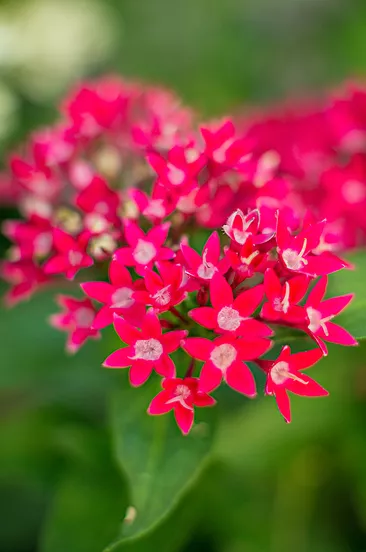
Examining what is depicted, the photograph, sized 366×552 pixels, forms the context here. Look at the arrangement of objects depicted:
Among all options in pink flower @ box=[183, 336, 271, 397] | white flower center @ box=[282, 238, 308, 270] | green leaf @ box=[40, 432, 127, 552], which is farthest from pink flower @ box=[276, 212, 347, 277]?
green leaf @ box=[40, 432, 127, 552]

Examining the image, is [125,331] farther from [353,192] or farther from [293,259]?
[353,192]

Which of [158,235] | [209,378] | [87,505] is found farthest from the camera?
[87,505]

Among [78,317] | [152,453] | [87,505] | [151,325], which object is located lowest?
[87,505]

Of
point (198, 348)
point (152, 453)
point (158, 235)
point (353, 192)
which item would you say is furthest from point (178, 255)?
point (353, 192)

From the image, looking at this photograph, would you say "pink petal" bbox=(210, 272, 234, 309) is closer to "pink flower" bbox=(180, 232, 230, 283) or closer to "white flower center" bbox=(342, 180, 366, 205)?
"pink flower" bbox=(180, 232, 230, 283)

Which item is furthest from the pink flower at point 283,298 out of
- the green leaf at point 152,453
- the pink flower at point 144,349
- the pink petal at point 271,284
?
the green leaf at point 152,453

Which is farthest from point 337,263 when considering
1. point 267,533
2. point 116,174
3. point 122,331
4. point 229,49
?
point 229,49

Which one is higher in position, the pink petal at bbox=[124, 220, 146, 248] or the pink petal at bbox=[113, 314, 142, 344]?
the pink petal at bbox=[124, 220, 146, 248]
